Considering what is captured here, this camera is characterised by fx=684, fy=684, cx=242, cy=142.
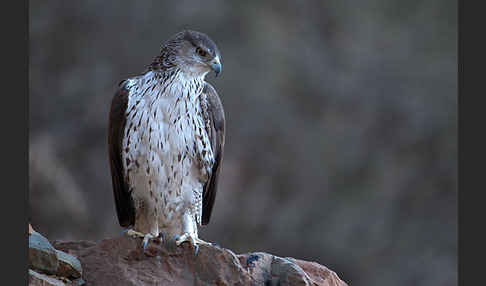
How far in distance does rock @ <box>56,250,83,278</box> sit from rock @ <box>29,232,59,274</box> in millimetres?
39

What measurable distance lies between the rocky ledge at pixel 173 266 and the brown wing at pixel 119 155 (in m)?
0.72


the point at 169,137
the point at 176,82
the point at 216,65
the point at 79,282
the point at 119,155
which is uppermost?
the point at 216,65

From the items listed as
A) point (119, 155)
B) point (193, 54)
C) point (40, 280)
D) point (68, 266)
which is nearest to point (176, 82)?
point (193, 54)

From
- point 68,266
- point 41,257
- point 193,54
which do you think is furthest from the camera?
point 193,54

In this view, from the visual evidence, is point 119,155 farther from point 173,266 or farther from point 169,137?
point 173,266

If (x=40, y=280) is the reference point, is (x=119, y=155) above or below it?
above

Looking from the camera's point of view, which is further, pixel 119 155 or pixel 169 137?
pixel 119 155

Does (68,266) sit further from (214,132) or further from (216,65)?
(216,65)

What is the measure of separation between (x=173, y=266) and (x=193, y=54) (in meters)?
1.46

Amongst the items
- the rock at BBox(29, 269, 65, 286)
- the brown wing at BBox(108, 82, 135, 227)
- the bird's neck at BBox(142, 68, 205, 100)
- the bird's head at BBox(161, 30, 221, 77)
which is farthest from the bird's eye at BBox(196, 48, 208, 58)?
the rock at BBox(29, 269, 65, 286)

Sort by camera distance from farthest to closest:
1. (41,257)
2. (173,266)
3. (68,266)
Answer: (173,266) < (68,266) < (41,257)

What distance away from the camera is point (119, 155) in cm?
475

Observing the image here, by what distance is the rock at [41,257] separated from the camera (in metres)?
3.59

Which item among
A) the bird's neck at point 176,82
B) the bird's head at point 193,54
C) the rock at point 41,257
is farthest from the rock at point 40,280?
the bird's head at point 193,54
